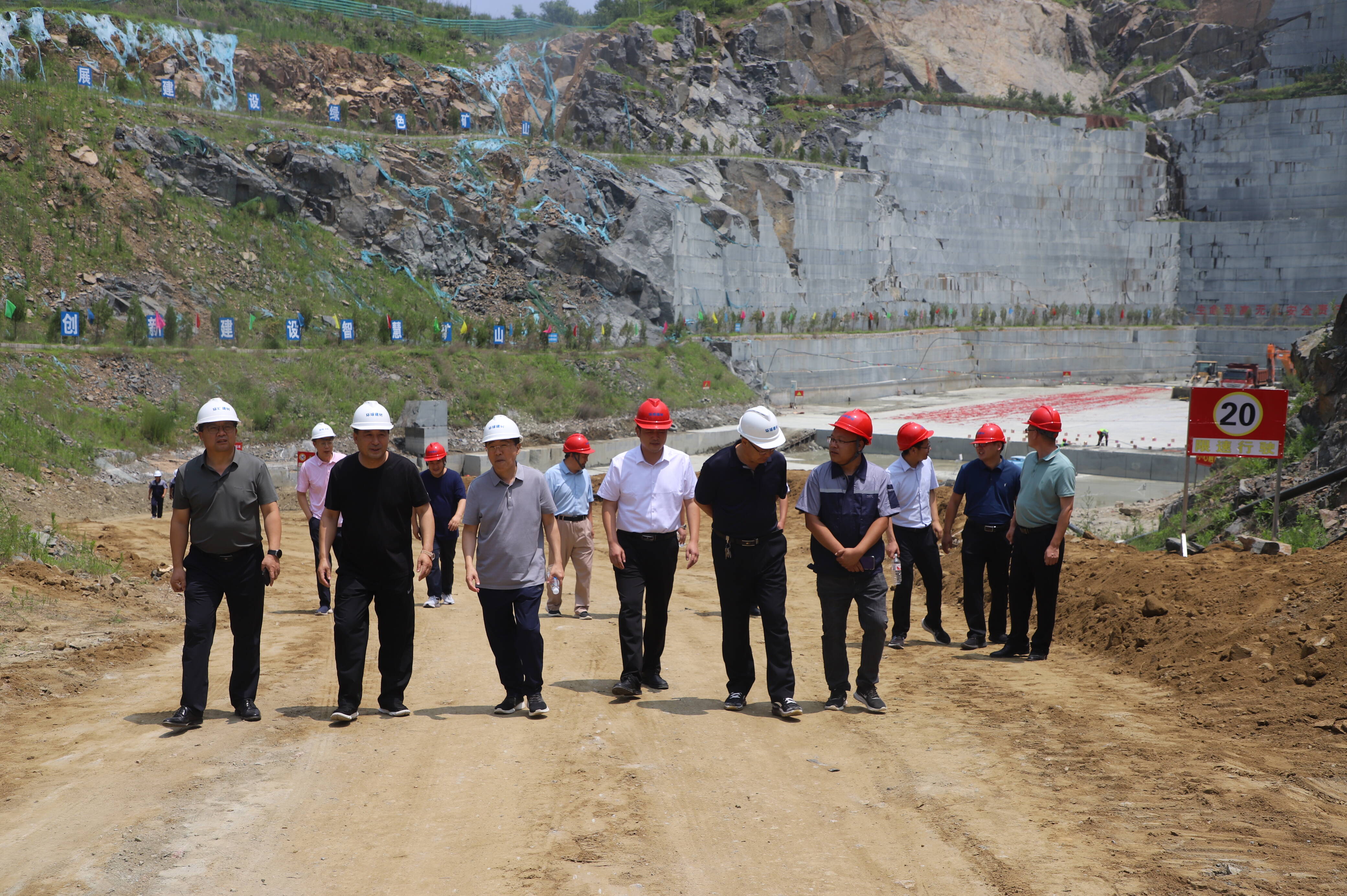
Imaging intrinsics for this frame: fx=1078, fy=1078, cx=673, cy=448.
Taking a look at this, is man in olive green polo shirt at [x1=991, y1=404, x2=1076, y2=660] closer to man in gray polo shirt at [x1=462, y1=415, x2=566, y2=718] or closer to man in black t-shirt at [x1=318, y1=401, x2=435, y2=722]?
man in gray polo shirt at [x1=462, y1=415, x2=566, y2=718]

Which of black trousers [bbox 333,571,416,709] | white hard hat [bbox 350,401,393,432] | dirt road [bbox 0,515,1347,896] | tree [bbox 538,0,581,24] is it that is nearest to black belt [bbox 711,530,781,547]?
dirt road [bbox 0,515,1347,896]

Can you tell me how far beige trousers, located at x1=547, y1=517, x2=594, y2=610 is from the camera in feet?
33.7

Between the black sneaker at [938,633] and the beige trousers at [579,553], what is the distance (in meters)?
3.17

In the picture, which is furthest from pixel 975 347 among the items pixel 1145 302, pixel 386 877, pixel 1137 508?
pixel 386 877

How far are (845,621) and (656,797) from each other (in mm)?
2065

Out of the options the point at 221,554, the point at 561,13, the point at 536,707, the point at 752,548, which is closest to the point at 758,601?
the point at 752,548

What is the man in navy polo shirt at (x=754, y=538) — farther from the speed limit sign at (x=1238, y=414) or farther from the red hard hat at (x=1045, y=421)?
the speed limit sign at (x=1238, y=414)

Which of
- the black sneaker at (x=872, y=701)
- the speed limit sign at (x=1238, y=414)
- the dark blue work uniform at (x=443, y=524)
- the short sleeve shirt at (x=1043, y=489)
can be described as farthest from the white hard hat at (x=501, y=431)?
the speed limit sign at (x=1238, y=414)

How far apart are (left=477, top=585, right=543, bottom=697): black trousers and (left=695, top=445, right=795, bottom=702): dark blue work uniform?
112cm

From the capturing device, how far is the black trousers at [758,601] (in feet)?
21.2

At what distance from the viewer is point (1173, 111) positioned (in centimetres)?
5459

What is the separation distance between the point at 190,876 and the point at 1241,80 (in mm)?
60865

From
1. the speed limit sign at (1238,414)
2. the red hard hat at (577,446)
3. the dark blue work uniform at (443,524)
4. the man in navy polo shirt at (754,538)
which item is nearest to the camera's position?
the man in navy polo shirt at (754,538)

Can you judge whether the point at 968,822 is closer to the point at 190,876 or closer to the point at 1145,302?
the point at 190,876
